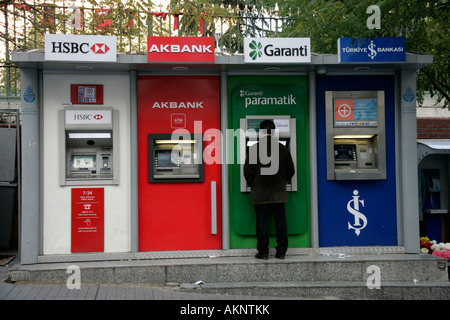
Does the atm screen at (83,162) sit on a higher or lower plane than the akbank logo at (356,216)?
higher

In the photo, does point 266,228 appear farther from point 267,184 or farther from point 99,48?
point 99,48

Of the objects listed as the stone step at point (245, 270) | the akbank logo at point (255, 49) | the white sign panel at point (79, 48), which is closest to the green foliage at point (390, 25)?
the akbank logo at point (255, 49)

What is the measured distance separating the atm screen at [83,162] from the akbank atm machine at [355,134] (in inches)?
125

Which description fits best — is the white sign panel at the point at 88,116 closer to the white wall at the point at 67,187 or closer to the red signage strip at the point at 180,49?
the white wall at the point at 67,187

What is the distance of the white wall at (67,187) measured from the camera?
241 inches

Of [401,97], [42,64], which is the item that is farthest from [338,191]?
[42,64]

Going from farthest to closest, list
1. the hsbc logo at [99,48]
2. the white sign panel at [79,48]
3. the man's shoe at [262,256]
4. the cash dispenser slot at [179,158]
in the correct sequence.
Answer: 1. the cash dispenser slot at [179,158]
2. the man's shoe at [262,256]
3. the hsbc logo at [99,48]
4. the white sign panel at [79,48]

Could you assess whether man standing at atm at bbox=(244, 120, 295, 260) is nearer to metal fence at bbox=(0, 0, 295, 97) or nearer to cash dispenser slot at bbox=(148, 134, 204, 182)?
cash dispenser slot at bbox=(148, 134, 204, 182)

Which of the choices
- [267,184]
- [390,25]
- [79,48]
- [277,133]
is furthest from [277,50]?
[79,48]

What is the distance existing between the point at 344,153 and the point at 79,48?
12.3 feet

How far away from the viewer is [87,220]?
617 centimetres

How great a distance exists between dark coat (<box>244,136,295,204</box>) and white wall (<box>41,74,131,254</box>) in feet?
5.36

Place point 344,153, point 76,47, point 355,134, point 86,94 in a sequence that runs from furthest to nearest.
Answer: point 344,153 → point 355,134 → point 86,94 → point 76,47
